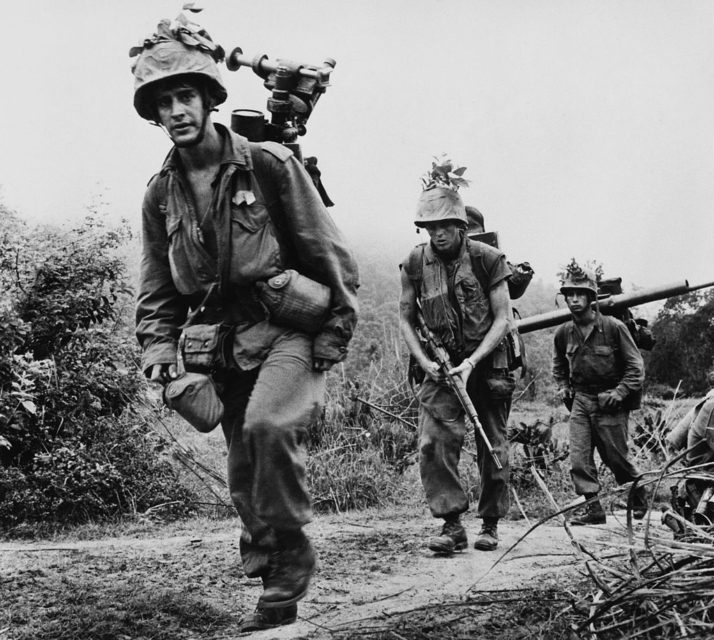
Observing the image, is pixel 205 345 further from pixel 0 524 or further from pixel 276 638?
pixel 0 524

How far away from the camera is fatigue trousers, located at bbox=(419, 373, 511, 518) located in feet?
20.1

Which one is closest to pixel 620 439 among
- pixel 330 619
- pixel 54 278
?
pixel 330 619

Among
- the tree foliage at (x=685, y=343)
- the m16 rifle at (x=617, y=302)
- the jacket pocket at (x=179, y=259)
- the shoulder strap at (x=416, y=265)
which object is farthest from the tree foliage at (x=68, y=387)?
the tree foliage at (x=685, y=343)

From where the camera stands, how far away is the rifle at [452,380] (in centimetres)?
604

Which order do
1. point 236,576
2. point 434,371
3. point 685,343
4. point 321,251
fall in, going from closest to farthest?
1. point 321,251
2. point 236,576
3. point 434,371
4. point 685,343

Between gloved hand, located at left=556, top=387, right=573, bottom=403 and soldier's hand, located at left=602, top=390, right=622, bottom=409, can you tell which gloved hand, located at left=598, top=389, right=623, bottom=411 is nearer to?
soldier's hand, located at left=602, top=390, right=622, bottom=409

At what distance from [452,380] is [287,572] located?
248cm

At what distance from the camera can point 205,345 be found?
397 cm

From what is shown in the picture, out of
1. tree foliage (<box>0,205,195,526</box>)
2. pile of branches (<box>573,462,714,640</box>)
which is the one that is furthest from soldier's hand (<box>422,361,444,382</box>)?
tree foliage (<box>0,205,195,526</box>)

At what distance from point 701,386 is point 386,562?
1140cm

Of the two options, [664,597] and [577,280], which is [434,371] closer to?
[577,280]

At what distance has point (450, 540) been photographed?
5984 mm

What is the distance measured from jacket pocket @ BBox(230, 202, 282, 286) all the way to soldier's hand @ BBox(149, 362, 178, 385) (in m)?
0.51

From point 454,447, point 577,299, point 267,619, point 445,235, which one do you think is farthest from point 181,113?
point 577,299
